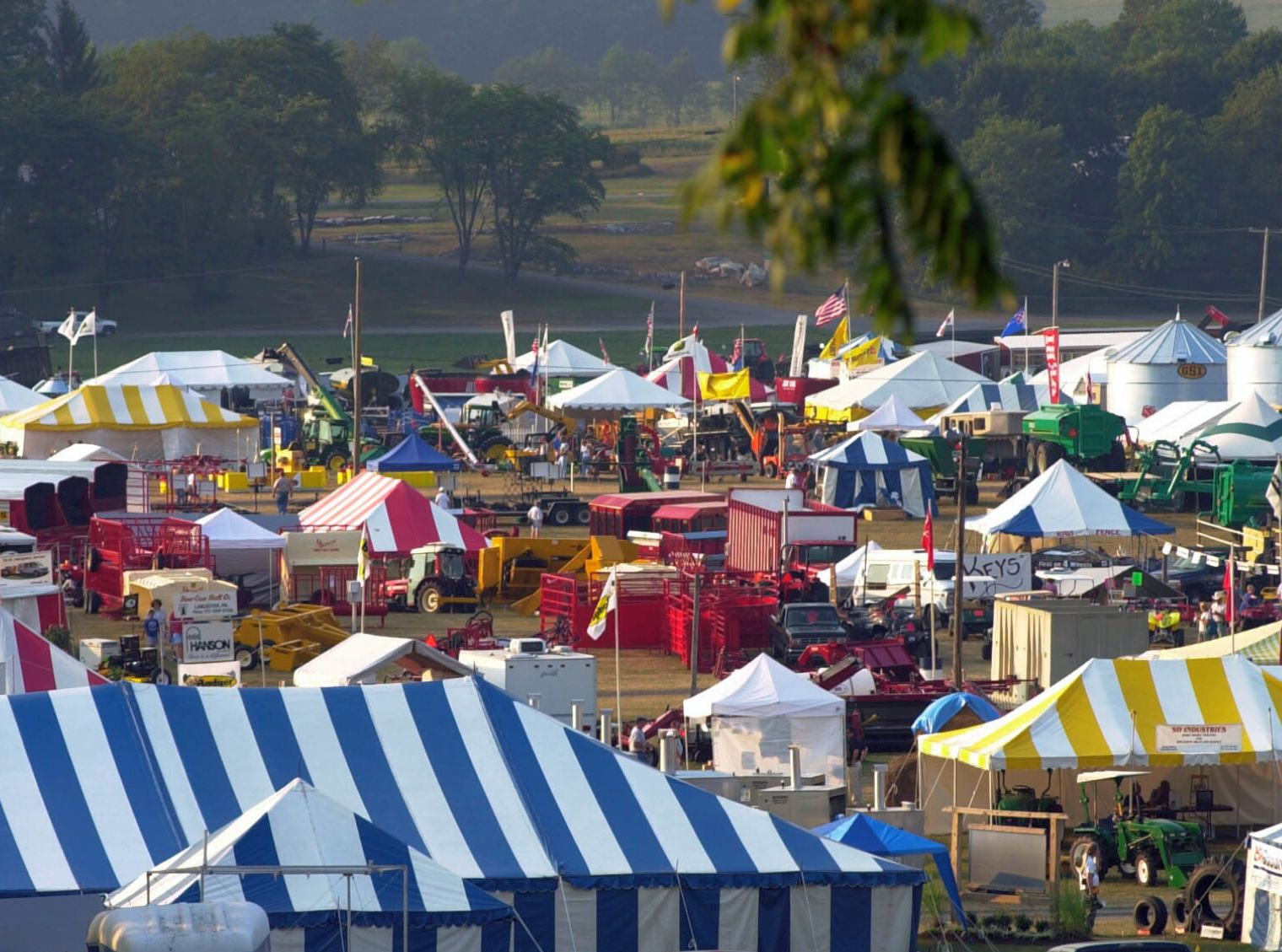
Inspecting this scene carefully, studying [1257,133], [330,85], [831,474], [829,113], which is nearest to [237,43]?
[330,85]

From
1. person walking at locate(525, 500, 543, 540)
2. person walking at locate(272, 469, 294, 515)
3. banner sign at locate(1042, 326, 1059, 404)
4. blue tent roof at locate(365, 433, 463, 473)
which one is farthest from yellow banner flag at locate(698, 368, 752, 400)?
person walking at locate(272, 469, 294, 515)

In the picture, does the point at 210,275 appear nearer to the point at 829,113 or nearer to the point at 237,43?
the point at 237,43

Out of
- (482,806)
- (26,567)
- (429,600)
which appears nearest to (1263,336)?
(429,600)

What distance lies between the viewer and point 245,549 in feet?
108

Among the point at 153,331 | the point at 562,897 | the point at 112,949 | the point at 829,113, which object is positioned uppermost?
the point at 829,113

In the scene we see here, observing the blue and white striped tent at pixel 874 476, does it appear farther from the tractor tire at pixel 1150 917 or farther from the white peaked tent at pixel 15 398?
the tractor tire at pixel 1150 917

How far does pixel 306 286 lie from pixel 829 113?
296 ft

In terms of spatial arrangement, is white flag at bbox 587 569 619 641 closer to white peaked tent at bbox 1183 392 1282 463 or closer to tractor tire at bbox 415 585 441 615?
tractor tire at bbox 415 585 441 615

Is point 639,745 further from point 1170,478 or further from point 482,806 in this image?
point 1170,478

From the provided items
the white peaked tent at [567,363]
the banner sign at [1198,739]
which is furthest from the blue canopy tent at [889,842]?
the white peaked tent at [567,363]

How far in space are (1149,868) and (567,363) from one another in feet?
149

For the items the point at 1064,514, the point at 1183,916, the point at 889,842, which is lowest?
the point at 1064,514

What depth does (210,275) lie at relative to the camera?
3647 inches

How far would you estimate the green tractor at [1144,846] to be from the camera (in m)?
18.4
